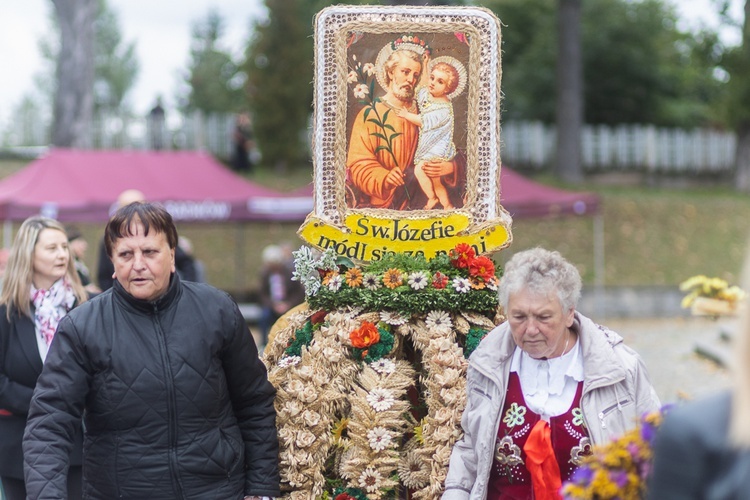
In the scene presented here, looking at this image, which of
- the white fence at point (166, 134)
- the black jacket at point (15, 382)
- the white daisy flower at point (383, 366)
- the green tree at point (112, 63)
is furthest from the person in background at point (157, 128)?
the green tree at point (112, 63)

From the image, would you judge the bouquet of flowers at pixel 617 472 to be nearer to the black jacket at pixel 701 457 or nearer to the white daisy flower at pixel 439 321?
the black jacket at pixel 701 457

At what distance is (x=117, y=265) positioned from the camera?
12.1 feet

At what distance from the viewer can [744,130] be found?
88.3 feet

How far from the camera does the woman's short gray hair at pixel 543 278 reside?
3.49m

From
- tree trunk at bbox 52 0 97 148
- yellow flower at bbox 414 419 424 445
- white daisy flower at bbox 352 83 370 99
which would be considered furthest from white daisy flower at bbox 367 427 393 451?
tree trunk at bbox 52 0 97 148

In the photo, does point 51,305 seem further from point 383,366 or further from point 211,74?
point 211,74

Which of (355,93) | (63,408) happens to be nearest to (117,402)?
(63,408)

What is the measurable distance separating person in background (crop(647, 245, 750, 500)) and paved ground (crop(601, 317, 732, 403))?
8.12m

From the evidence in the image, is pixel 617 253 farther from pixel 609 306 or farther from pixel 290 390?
pixel 290 390

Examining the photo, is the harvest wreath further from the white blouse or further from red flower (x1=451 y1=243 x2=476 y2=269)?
the white blouse

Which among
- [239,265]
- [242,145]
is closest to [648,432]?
[239,265]

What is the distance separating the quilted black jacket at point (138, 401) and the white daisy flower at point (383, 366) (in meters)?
0.80

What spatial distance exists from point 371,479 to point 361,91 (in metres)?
1.66

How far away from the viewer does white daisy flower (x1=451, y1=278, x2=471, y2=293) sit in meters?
4.41
